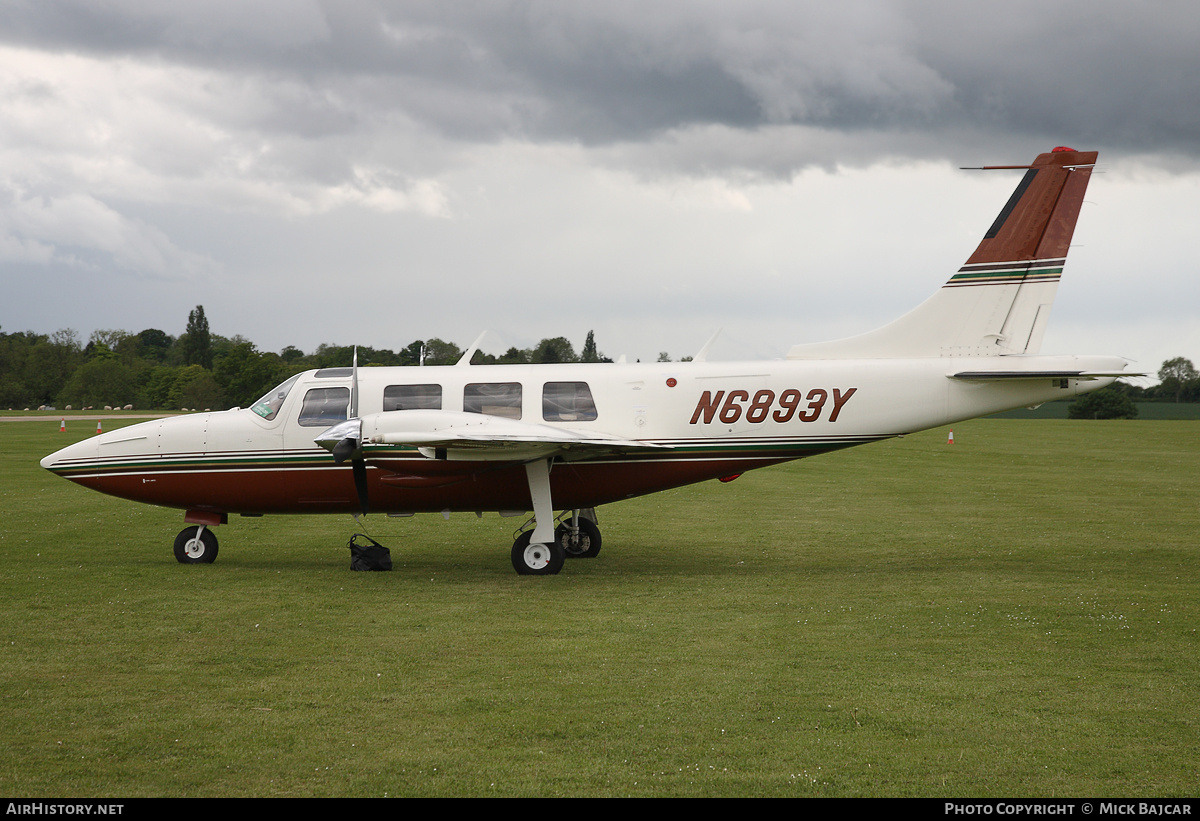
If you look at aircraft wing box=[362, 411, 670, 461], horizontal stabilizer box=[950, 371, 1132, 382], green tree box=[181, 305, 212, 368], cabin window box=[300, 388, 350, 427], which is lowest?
aircraft wing box=[362, 411, 670, 461]

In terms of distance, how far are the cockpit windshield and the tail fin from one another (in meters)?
8.98

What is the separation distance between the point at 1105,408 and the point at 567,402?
7938 cm

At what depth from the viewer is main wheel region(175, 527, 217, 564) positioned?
47.9 feet

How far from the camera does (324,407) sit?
1438 centimetres

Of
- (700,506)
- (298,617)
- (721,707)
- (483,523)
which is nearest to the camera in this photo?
(721,707)

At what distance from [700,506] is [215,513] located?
1094 centimetres

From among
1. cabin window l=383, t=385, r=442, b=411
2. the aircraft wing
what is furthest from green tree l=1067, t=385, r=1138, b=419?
cabin window l=383, t=385, r=442, b=411

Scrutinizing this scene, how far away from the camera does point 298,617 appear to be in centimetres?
1079

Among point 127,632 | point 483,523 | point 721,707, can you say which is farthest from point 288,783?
point 483,523

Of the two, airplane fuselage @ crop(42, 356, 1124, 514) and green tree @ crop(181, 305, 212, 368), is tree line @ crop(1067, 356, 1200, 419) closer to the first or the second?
airplane fuselage @ crop(42, 356, 1124, 514)

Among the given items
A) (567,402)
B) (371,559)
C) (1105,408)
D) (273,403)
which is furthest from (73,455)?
(1105,408)

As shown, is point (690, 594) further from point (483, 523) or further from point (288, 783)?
point (483, 523)

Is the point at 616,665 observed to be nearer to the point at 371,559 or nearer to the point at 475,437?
the point at 475,437

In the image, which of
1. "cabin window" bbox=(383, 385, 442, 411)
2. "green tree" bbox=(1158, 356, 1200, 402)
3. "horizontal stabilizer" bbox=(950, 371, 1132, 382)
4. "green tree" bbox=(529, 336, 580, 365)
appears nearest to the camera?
"horizontal stabilizer" bbox=(950, 371, 1132, 382)
